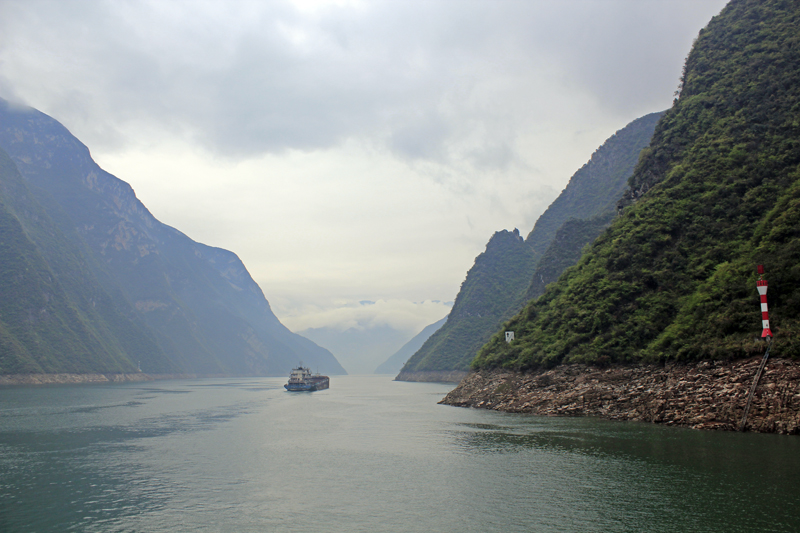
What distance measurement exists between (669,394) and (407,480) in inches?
1138

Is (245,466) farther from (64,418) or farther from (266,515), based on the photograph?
(64,418)

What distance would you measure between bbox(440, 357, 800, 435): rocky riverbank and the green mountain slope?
5.61 ft

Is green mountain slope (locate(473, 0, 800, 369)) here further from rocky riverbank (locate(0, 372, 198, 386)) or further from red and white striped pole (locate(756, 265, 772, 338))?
rocky riverbank (locate(0, 372, 198, 386))

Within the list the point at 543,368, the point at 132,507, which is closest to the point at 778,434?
the point at 543,368

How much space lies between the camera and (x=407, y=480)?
3272cm

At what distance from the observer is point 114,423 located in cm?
6284

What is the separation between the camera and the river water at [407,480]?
24234 mm

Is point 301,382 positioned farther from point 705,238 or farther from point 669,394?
point 669,394

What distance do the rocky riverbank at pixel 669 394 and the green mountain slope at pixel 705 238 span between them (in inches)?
67.4

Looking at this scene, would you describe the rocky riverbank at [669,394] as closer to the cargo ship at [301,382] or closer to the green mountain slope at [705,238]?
the green mountain slope at [705,238]

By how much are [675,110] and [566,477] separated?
253ft

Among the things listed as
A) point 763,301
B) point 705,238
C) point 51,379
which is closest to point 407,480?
point 763,301

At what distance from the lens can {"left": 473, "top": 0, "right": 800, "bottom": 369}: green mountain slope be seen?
50.3m

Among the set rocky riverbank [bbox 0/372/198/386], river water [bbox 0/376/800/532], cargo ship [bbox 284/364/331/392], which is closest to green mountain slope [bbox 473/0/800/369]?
river water [bbox 0/376/800/532]
